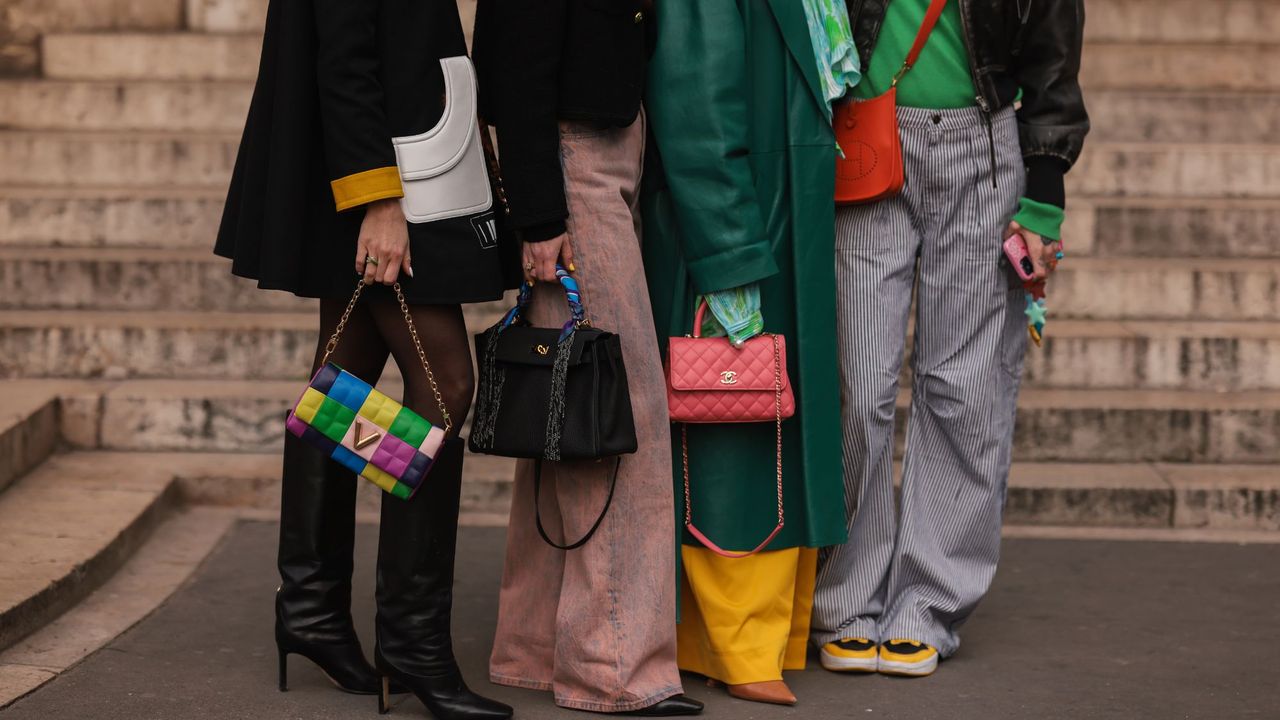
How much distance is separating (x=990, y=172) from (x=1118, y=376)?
230cm

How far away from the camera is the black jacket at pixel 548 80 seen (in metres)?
3.30

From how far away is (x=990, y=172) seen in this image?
3.86m

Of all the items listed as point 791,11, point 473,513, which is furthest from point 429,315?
point 473,513

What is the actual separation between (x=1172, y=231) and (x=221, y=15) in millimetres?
4607

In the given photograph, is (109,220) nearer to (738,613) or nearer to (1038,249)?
(738,613)

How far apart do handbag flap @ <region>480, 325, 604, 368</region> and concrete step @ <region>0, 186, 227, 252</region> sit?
3.46 metres

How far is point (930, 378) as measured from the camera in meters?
3.98

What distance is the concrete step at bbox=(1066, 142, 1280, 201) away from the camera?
6887 mm

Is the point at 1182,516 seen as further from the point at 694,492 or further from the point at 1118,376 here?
the point at 694,492

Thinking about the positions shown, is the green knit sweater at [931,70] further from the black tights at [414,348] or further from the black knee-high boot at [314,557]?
the black knee-high boot at [314,557]

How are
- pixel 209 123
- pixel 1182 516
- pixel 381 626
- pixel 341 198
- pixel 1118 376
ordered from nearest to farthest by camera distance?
pixel 341 198, pixel 381 626, pixel 1182 516, pixel 1118 376, pixel 209 123

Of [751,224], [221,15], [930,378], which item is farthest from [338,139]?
[221,15]

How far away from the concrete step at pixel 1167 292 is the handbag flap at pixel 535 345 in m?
3.29

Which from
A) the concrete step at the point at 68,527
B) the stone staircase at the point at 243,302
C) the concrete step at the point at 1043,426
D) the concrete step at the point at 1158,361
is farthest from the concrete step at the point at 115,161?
the concrete step at the point at 1158,361
